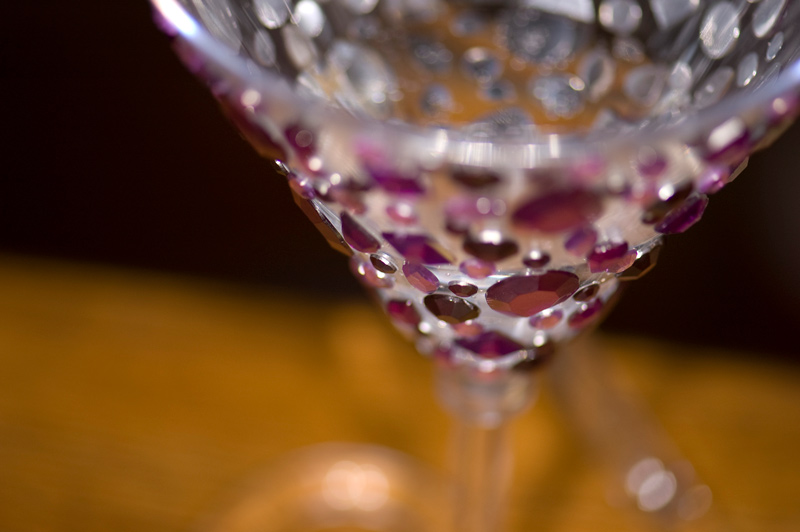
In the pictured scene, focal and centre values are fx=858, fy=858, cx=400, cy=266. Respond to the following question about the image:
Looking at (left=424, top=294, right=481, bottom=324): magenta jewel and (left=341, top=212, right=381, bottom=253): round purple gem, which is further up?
(left=341, top=212, right=381, bottom=253): round purple gem

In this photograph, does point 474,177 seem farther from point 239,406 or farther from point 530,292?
point 239,406

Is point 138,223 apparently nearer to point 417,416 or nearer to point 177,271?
point 177,271

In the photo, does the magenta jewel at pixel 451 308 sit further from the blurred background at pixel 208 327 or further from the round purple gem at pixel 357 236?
the blurred background at pixel 208 327

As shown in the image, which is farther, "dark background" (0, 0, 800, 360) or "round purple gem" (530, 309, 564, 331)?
"dark background" (0, 0, 800, 360)

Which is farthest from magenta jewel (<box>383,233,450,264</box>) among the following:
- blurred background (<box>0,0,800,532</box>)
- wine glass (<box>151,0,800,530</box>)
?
blurred background (<box>0,0,800,532</box>)

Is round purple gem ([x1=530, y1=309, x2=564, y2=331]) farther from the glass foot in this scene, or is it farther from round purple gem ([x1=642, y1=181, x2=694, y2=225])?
the glass foot

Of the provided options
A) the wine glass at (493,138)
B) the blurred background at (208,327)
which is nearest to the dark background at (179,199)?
the blurred background at (208,327)

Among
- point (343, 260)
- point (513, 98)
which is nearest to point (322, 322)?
point (343, 260)

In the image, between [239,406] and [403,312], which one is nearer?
[403,312]

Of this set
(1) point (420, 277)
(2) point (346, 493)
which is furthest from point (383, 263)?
(2) point (346, 493)
